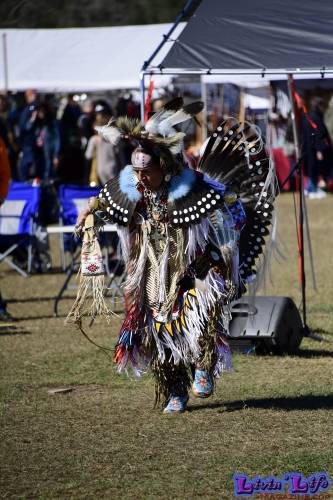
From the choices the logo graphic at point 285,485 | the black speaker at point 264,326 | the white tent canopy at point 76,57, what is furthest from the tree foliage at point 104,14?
the logo graphic at point 285,485

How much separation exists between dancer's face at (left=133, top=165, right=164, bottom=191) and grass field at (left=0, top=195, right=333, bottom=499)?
1296 millimetres

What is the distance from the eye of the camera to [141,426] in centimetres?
534

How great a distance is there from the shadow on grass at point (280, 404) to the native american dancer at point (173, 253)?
249 millimetres

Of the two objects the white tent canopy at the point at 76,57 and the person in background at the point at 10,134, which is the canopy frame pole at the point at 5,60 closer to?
the white tent canopy at the point at 76,57

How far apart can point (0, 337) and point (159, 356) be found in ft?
10.00

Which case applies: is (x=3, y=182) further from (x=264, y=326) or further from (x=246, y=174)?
(x=246, y=174)

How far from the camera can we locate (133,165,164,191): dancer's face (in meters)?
5.27

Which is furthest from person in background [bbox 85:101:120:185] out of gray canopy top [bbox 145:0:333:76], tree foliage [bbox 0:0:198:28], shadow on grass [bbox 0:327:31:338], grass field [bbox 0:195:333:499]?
tree foliage [bbox 0:0:198:28]

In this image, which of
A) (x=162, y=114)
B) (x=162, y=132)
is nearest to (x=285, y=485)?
(x=162, y=132)

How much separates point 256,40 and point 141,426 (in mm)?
3212

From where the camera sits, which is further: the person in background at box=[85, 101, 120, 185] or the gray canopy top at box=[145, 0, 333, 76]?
the person in background at box=[85, 101, 120, 185]

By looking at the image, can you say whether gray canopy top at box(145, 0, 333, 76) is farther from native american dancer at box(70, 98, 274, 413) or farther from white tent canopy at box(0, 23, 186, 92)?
white tent canopy at box(0, 23, 186, 92)

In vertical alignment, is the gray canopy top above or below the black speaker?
above

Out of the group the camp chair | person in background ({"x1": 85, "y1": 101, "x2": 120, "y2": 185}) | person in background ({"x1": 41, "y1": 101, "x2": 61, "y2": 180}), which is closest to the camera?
the camp chair
